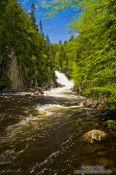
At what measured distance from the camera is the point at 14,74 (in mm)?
47156

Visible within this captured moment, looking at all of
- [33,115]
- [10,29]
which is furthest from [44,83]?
[33,115]

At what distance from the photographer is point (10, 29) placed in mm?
47906

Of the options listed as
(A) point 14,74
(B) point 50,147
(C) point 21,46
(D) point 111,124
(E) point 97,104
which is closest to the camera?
(B) point 50,147

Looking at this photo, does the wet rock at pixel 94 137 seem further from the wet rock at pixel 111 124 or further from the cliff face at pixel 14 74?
the cliff face at pixel 14 74

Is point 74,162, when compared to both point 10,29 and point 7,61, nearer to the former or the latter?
point 7,61

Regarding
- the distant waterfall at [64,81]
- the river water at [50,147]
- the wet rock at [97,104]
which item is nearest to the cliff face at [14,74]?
the wet rock at [97,104]

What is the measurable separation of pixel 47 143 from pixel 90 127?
3931 mm

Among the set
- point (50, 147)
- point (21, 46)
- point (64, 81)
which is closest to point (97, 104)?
point (50, 147)

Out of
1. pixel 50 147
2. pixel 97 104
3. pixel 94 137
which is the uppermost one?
pixel 97 104

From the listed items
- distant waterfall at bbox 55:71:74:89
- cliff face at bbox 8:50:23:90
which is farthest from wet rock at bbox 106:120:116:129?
distant waterfall at bbox 55:71:74:89

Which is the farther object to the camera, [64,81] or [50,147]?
[64,81]

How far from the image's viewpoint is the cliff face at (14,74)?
45703 millimetres

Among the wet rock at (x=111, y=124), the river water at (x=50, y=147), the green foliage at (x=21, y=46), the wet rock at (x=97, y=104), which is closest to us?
the river water at (x=50, y=147)

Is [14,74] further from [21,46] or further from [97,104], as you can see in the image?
[97,104]
